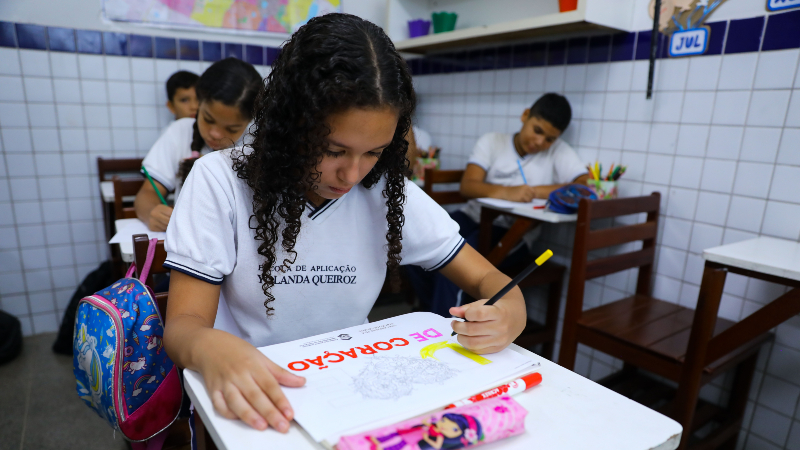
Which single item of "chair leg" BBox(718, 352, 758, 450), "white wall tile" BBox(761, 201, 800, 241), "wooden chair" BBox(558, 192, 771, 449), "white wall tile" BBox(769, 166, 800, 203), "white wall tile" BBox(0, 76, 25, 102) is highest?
"white wall tile" BBox(0, 76, 25, 102)

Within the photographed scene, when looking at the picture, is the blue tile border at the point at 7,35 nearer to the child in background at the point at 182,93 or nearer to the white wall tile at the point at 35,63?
the white wall tile at the point at 35,63

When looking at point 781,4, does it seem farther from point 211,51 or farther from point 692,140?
point 211,51

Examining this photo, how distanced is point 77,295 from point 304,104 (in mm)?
2405

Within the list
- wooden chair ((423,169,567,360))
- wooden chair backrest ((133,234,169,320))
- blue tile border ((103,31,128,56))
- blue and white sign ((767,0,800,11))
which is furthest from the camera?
blue tile border ((103,31,128,56))

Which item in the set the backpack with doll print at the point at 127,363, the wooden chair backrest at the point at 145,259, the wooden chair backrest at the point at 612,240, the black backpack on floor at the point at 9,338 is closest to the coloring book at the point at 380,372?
the backpack with doll print at the point at 127,363

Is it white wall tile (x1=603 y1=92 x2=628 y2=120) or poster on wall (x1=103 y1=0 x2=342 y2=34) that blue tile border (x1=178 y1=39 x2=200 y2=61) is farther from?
white wall tile (x1=603 y1=92 x2=628 y2=120)

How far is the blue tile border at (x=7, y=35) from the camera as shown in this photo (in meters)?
2.34

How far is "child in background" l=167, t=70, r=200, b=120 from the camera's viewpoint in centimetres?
261

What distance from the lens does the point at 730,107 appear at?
5.90 feet

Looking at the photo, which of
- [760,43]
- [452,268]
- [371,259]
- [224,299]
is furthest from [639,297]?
[224,299]

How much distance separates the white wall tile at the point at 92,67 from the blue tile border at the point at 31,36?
17 cm

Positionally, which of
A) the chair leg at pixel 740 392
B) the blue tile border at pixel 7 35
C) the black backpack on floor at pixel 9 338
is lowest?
the black backpack on floor at pixel 9 338

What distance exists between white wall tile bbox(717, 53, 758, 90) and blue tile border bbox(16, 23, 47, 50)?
123 inches

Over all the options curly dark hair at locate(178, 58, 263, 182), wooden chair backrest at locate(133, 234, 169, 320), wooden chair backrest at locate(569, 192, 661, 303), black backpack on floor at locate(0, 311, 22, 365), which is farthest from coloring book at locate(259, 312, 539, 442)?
black backpack on floor at locate(0, 311, 22, 365)
